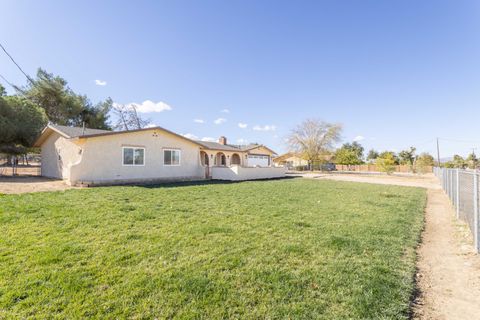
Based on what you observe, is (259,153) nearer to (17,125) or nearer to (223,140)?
(223,140)

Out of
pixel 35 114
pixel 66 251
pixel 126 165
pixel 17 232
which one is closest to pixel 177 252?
pixel 66 251

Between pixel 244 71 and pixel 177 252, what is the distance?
21162 mm

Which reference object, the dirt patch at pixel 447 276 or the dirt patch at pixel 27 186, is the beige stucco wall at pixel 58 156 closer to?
the dirt patch at pixel 27 186

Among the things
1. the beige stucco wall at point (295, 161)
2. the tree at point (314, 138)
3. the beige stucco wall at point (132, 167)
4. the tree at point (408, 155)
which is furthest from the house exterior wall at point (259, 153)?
the tree at point (408, 155)

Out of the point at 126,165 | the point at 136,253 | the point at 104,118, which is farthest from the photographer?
the point at 104,118

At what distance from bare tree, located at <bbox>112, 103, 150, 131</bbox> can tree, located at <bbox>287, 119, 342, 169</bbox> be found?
2854cm

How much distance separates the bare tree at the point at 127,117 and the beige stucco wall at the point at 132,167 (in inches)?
974

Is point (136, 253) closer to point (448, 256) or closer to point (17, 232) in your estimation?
point (17, 232)

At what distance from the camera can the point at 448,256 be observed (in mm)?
4426

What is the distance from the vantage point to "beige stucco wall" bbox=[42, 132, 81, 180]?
14180 millimetres

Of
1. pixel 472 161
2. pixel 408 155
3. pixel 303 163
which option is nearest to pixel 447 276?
pixel 303 163

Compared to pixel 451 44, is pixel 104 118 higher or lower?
lower

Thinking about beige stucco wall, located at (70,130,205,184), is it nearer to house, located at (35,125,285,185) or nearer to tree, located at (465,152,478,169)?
house, located at (35,125,285,185)

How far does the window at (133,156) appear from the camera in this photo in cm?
1447
